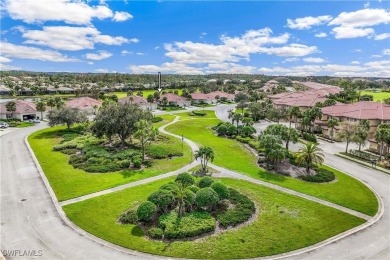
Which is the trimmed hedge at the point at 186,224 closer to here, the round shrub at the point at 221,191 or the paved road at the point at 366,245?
the round shrub at the point at 221,191

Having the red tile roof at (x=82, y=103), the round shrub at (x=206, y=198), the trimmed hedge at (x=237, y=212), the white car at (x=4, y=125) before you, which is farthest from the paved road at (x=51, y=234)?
A: the red tile roof at (x=82, y=103)

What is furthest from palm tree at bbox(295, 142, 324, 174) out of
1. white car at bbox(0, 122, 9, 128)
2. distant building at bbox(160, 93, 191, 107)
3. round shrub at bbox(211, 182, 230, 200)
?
distant building at bbox(160, 93, 191, 107)

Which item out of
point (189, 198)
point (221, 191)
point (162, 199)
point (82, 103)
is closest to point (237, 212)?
point (221, 191)

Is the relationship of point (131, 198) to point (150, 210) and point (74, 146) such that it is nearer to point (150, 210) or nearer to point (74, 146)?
point (150, 210)

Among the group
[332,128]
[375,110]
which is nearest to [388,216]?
[332,128]

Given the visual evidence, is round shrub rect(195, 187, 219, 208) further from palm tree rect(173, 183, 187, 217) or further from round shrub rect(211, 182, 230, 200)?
round shrub rect(211, 182, 230, 200)
